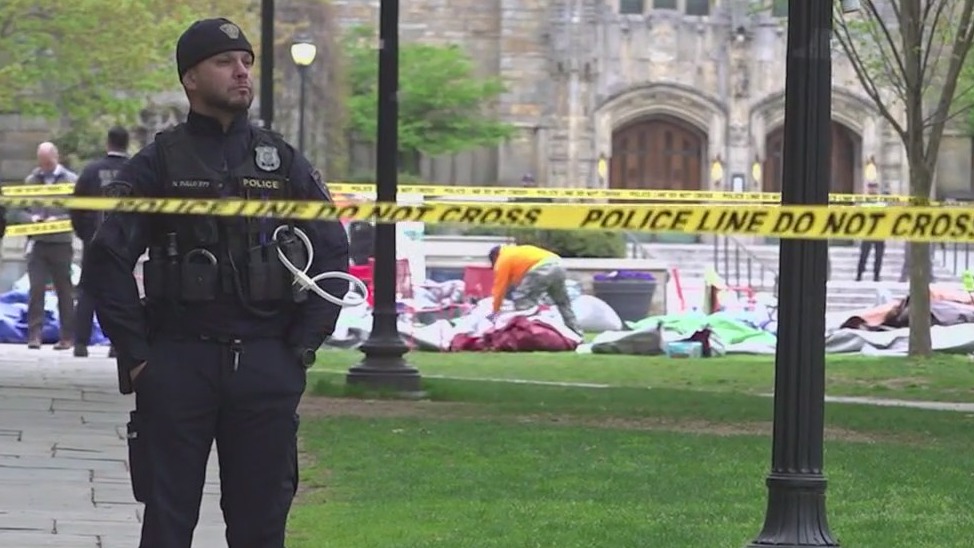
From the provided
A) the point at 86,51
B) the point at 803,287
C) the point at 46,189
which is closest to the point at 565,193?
the point at 46,189

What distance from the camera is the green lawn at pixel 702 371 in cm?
1837

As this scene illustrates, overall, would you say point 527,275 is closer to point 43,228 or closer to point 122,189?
point 43,228

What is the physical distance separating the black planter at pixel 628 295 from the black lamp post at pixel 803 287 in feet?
78.4

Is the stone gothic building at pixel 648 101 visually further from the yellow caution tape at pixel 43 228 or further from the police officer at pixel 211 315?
the police officer at pixel 211 315

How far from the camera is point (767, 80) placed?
2018 inches

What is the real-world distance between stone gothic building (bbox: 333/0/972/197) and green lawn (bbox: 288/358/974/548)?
34.1 metres

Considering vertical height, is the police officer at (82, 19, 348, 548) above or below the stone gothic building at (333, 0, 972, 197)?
below

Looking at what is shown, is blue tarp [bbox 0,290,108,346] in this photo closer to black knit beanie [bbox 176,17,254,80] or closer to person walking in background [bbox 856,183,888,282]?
black knit beanie [bbox 176,17,254,80]

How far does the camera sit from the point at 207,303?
6188mm

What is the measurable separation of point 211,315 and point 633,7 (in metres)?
46.1

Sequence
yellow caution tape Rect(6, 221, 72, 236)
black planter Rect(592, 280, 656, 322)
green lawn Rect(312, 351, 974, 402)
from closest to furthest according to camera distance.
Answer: green lawn Rect(312, 351, 974, 402), yellow caution tape Rect(6, 221, 72, 236), black planter Rect(592, 280, 656, 322)

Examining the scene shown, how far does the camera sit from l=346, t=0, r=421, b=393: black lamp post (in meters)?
15.9

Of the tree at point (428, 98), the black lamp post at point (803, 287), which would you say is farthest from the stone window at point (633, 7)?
the black lamp post at point (803, 287)

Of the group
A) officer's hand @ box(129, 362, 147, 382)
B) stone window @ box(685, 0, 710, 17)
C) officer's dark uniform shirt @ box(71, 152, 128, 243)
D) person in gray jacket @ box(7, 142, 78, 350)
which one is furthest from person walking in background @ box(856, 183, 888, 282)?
officer's hand @ box(129, 362, 147, 382)
